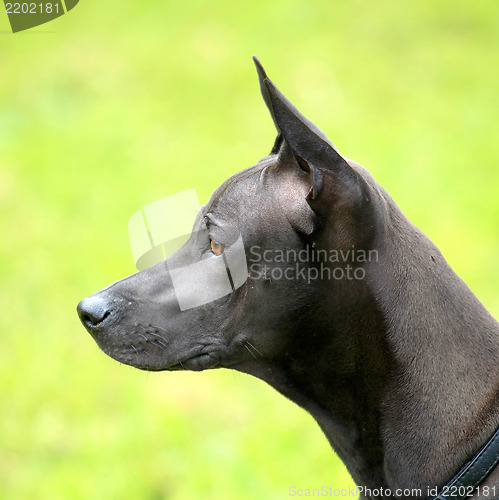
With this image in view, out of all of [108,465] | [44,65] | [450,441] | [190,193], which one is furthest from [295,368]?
[44,65]

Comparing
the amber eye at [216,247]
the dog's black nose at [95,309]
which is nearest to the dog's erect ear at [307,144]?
the amber eye at [216,247]

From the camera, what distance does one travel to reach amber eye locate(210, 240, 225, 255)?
2806mm

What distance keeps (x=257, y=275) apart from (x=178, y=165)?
21.9 feet

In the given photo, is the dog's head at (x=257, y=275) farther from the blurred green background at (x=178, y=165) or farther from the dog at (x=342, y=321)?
the blurred green background at (x=178, y=165)

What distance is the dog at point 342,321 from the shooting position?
2625 millimetres

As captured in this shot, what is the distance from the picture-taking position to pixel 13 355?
21.1 ft

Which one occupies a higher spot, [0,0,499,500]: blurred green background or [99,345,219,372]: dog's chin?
[99,345,219,372]: dog's chin

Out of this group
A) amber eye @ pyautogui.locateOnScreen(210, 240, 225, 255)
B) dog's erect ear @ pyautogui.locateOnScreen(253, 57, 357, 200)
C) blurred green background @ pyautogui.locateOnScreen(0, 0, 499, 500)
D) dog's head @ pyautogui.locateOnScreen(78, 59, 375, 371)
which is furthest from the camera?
blurred green background @ pyautogui.locateOnScreen(0, 0, 499, 500)

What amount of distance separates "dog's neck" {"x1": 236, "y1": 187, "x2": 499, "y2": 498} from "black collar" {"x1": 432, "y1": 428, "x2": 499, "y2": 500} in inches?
1.6

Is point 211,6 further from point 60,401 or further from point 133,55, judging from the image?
point 60,401

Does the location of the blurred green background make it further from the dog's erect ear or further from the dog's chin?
the dog's erect ear

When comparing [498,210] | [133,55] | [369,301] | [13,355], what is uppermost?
[369,301]

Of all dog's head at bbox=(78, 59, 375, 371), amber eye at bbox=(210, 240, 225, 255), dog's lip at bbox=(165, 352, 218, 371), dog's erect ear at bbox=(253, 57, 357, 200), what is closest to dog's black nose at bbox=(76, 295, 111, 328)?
dog's head at bbox=(78, 59, 375, 371)

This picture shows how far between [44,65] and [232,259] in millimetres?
8962
